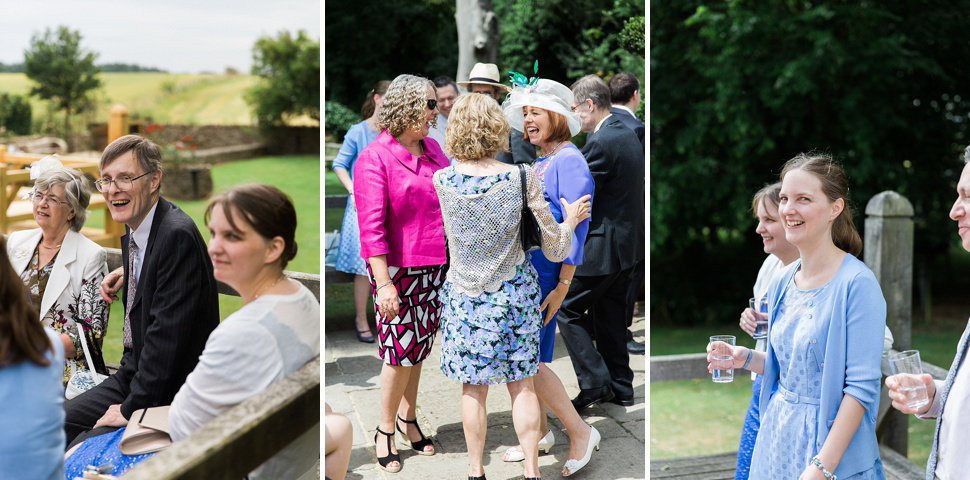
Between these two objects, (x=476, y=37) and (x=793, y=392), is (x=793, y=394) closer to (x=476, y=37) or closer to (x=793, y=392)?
(x=793, y=392)

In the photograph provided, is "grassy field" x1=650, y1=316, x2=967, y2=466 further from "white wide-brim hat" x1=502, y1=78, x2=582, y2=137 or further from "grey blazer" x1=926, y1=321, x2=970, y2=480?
"grey blazer" x1=926, y1=321, x2=970, y2=480

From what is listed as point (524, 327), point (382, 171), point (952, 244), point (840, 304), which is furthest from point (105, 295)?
point (952, 244)

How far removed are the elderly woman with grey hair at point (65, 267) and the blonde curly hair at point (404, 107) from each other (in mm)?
1323

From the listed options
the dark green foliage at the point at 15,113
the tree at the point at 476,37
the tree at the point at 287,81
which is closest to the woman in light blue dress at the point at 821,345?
the tree at the point at 476,37

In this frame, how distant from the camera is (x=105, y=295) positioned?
360cm

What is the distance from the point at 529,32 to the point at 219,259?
495 centimetres

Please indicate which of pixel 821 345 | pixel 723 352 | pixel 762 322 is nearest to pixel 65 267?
pixel 723 352

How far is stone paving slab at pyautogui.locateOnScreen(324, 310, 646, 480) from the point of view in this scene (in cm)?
367

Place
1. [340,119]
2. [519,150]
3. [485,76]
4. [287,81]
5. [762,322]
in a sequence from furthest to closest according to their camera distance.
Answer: [287,81] → [340,119] → [519,150] → [485,76] → [762,322]

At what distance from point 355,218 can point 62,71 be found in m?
14.1

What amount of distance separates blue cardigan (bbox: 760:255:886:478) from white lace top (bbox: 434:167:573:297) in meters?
1.10

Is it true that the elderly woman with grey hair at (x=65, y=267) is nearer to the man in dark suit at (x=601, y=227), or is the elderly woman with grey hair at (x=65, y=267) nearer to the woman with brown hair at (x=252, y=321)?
the woman with brown hair at (x=252, y=321)

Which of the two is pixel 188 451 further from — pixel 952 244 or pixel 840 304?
pixel 952 244

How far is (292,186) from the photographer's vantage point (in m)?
13.3
